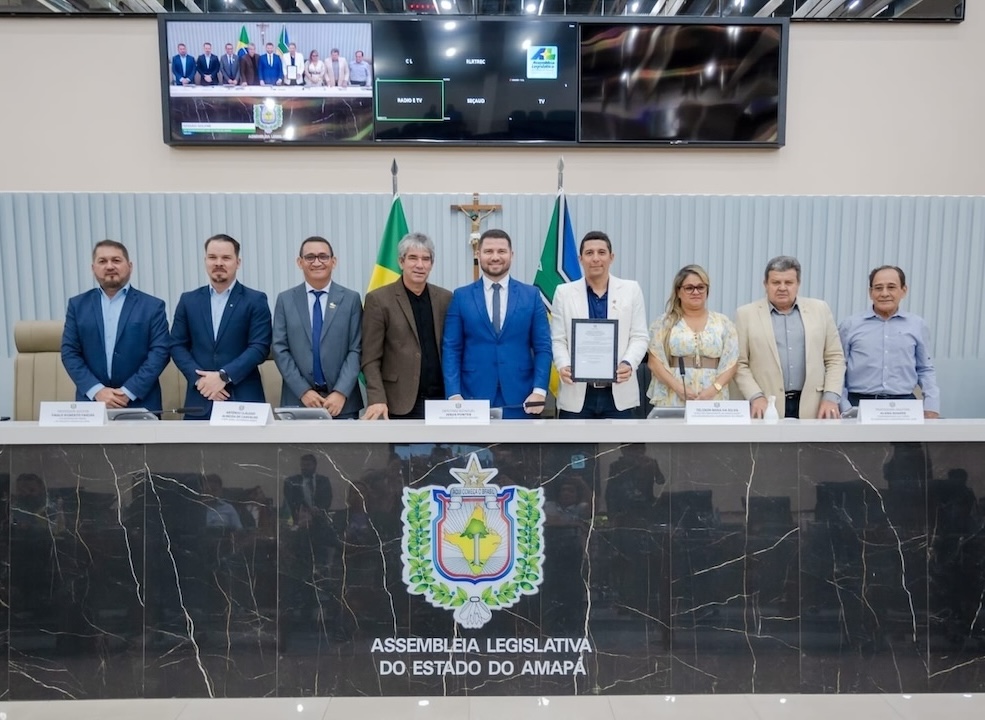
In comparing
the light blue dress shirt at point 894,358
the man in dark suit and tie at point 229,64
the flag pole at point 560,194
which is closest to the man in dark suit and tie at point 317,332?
the flag pole at point 560,194

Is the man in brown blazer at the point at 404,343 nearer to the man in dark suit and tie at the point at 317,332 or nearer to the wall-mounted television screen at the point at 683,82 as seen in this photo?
the man in dark suit and tie at the point at 317,332

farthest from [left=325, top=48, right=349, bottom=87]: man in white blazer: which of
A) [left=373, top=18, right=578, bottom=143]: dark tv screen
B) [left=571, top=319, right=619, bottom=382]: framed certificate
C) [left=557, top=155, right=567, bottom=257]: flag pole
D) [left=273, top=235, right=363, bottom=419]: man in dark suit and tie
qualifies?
[left=571, top=319, right=619, bottom=382]: framed certificate

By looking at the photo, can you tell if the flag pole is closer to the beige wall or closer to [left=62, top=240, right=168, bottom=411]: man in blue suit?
the beige wall

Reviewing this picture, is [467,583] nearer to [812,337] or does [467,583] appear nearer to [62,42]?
[812,337]

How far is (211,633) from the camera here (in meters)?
2.29

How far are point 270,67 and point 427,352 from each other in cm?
260

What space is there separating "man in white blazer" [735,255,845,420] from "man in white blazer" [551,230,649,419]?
0.49 metres

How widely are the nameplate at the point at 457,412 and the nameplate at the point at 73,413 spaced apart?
1119mm

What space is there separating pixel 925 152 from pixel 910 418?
334cm

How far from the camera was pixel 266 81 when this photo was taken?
14.6ft

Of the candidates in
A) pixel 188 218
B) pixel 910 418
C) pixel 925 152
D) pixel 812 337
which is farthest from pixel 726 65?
pixel 188 218

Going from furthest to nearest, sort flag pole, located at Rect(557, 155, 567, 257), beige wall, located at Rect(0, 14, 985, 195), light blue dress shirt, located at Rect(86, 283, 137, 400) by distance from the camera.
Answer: beige wall, located at Rect(0, 14, 985, 195), flag pole, located at Rect(557, 155, 567, 257), light blue dress shirt, located at Rect(86, 283, 137, 400)

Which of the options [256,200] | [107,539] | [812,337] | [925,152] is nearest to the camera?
[107,539]

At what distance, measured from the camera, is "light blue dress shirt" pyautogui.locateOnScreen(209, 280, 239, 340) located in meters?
3.03
